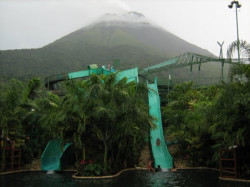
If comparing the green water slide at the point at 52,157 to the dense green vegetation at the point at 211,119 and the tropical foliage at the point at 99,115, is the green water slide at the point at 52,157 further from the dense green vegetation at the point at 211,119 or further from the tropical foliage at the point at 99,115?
the dense green vegetation at the point at 211,119

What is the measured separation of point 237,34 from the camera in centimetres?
1633

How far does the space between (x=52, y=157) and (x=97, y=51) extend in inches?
2545

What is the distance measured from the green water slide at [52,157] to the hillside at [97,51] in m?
19.2

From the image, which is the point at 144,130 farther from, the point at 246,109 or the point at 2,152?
the point at 2,152

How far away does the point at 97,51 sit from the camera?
79125mm

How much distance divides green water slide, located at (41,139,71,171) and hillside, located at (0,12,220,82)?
1919 centimetres

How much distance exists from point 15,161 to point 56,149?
243 cm

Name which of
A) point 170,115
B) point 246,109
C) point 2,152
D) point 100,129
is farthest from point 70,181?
point 170,115

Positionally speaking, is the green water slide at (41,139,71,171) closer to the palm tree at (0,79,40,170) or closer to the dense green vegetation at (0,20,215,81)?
the palm tree at (0,79,40,170)

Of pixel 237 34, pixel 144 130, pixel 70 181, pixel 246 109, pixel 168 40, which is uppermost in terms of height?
pixel 168 40

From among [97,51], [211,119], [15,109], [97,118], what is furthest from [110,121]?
[97,51]

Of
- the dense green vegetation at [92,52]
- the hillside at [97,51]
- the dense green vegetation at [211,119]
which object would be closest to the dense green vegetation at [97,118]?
the dense green vegetation at [211,119]

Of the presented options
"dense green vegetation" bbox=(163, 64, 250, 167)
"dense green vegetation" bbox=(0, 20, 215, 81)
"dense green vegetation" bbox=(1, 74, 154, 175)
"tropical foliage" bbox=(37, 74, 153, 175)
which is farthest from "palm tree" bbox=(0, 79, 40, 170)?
"dense green vegetation" bbox=(0, 20, 215, 81)

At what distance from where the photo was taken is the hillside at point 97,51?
184 ft
